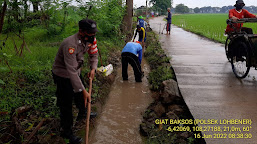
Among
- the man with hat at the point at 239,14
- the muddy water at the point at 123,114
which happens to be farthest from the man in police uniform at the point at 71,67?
the man with hat at the point at 239,14

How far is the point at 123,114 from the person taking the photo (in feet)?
13.6

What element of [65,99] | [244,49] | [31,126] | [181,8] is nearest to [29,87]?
[31,126]

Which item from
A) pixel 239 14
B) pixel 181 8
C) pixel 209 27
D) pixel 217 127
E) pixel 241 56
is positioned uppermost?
pixel 181 8

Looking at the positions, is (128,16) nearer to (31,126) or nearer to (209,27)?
(31,126)

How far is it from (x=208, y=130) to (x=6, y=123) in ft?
9.60

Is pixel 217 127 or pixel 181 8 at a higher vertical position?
pixel 181 8

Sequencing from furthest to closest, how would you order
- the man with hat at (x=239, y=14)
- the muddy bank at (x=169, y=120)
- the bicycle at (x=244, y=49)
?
the man with hat at (x=239, y=14), the bicycle at (x=244, y=49), the muddy bank at (x=169, y=120)

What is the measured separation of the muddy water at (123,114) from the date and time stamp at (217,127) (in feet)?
2.09

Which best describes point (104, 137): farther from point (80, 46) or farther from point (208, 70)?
point (208, 70)

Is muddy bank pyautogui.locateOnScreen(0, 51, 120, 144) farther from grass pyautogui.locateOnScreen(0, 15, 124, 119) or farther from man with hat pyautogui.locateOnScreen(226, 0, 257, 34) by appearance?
man with hat pyautogui.locateOnScreen(226, 0, 257, 34)

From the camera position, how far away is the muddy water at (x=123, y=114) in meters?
3.38

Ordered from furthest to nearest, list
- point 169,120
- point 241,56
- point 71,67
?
point 241,56
point 169,120
point 71,67

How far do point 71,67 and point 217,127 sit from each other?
217cm

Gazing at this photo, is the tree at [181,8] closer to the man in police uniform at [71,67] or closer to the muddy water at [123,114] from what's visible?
the muddy water at [123,114]
